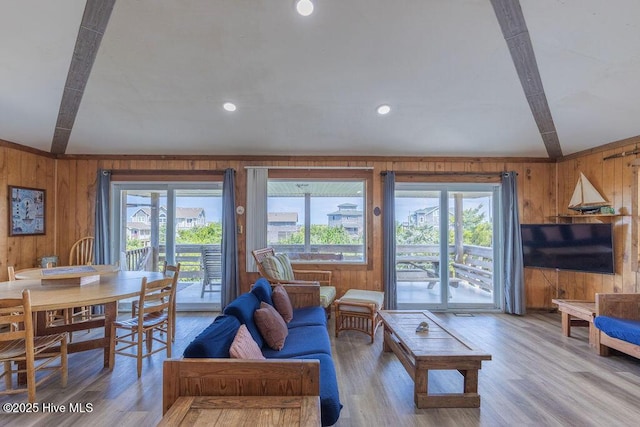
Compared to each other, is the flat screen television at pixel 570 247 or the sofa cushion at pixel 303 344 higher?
the flat screen television at pixel 570 247

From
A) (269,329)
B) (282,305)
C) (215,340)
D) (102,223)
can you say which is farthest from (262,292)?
(102,223)

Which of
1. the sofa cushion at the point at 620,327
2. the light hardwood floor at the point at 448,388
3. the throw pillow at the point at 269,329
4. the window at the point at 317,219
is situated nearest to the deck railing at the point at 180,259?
the window at the point at 317,219

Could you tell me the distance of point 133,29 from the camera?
2.64 m

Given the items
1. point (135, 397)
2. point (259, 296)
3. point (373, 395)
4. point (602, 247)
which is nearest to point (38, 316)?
point (135, 397)

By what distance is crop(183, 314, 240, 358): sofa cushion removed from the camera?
5.08 ft

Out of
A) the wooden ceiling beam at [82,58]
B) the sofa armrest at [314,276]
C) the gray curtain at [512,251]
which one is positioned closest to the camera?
the wooden ceiling beam at [82,58]

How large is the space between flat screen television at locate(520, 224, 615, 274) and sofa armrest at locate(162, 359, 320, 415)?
4.29 meters

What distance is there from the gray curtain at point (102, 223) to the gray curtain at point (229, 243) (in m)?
1.73

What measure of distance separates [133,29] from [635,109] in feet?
16.5

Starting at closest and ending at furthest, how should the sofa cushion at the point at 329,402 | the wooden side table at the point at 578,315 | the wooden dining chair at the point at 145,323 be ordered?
the sofa cushion at the point at 329,402 < the wooden dining chair at the point at 145,323 < the wooden side table at the point at 578,315

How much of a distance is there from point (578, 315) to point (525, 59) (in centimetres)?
293

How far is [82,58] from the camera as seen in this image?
2920 mm

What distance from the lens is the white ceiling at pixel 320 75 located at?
2.49 metres

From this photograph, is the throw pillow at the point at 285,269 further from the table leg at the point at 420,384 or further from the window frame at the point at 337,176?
the table leg at the point at 420,384
